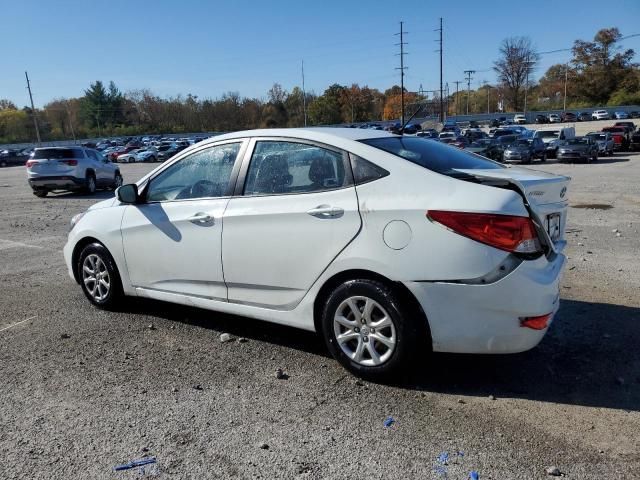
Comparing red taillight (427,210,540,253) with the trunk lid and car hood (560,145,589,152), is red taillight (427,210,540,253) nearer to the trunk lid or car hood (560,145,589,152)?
the trunk lid

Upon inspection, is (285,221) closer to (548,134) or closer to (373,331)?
(373,331)

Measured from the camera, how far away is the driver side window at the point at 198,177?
14.3 feet

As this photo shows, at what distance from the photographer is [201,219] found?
4.32 m

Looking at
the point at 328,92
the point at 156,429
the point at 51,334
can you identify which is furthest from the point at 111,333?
the point at 328,92

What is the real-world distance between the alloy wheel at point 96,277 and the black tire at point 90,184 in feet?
49.0

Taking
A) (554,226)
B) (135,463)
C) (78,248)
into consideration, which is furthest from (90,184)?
(554,226)

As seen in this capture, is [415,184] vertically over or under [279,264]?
over

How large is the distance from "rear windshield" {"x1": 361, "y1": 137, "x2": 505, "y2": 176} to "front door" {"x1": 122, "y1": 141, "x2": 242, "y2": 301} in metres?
1.22

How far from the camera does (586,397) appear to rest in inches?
136

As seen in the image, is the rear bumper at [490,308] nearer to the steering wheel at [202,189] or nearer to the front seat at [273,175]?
the front seat at [273,175]

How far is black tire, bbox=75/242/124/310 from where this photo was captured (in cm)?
513

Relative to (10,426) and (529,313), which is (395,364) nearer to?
(529,313)

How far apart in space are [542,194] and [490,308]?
0.91 meters

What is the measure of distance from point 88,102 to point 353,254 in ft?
408
